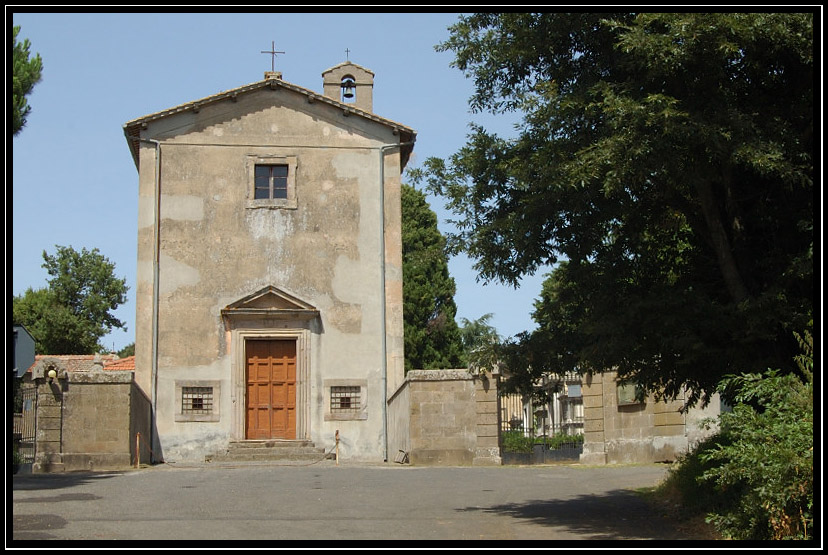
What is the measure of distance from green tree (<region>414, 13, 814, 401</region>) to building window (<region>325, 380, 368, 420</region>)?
42.4 feet

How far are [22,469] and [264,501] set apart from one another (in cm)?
881

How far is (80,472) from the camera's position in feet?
63.1

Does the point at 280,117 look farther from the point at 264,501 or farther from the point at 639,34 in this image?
the point at 639,34

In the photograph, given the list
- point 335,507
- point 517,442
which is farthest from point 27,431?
point 335,507

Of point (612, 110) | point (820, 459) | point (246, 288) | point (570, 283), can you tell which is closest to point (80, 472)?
point (246, 288)

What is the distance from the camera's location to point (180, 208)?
25.1 metres

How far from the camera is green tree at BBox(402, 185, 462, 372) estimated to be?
41562 millimetres

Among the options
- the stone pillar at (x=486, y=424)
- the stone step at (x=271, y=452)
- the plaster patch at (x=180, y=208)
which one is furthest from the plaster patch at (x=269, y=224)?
the stone pillar at (x=486, y=424)

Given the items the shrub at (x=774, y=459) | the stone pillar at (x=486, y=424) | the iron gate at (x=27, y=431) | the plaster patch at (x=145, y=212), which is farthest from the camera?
the plaster patch at (x=145, y=212)

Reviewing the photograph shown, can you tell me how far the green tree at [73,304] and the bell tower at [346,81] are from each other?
2652cm

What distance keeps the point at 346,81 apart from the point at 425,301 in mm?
15403

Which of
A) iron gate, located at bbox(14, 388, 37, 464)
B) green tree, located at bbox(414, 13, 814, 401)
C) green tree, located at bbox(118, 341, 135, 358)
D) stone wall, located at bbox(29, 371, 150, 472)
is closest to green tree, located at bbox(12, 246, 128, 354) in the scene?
green tree, located at bbox(118, 341, 135, 358)

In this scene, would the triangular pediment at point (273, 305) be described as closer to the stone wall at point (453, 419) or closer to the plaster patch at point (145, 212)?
the plaster patch at point (145, 212)

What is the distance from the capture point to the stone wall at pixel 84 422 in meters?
19.7
